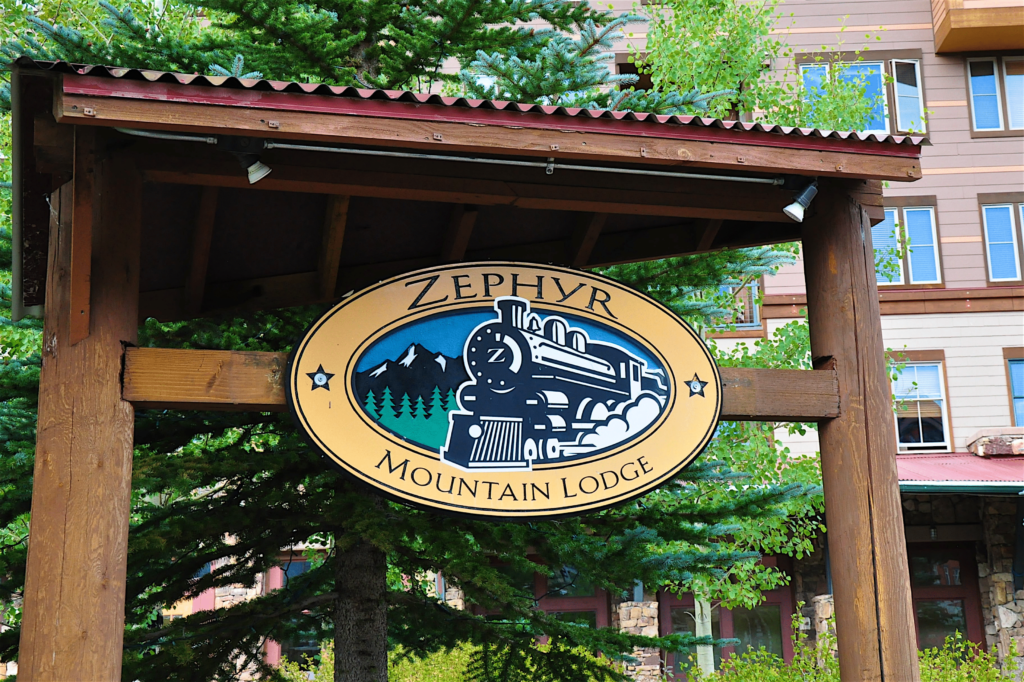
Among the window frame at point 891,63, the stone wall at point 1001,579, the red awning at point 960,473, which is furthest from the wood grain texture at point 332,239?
the window frame at point 891,63

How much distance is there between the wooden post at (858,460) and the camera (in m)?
4.30

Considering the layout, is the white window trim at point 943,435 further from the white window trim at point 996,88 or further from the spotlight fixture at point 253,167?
the spotlight fixture at point 253,167

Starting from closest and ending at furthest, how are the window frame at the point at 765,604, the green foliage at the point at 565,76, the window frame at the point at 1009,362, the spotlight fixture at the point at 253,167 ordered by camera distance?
the spotlight fixture at the point at 253,167, the green foliage at the point at 565,76, the window frame at the point at 765,604, the window frame at the point at 1009,362

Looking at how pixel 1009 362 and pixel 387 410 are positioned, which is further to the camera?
pixel 1009 362

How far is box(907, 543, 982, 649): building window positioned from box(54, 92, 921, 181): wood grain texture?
39.4 ft

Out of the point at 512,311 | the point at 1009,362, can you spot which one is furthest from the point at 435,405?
the point at 1009,362

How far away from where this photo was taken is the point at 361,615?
662 centimetres

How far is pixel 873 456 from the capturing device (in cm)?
445

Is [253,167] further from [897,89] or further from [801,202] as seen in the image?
[897,89]

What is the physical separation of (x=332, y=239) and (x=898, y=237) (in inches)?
517

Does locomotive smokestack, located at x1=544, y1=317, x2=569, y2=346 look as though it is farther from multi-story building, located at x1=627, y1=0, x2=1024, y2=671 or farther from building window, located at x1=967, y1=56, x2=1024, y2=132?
building window, located at x1=967, y1=56, x2=1024, y2=132

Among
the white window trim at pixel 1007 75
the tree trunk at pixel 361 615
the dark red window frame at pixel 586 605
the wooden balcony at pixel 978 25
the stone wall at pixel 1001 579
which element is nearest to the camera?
the tree trunk at pixel 361 615

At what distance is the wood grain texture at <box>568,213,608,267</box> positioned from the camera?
5.36 meters

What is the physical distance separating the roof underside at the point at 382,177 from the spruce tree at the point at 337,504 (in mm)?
954
